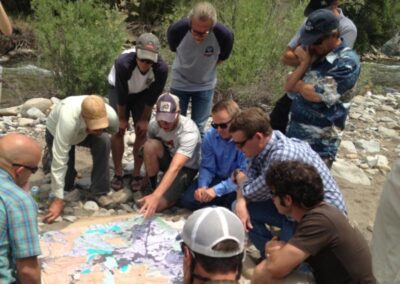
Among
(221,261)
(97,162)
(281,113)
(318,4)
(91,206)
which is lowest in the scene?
(91,206)

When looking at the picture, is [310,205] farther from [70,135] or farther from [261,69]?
[261,69]

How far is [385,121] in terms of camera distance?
7.99 metres

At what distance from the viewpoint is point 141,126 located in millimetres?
4598

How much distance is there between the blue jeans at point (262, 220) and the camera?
134 inches

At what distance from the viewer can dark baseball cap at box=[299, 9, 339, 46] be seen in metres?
3.22

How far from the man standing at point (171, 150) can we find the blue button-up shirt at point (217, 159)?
125 millimetres

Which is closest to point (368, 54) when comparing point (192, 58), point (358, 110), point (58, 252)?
point (358, 110)

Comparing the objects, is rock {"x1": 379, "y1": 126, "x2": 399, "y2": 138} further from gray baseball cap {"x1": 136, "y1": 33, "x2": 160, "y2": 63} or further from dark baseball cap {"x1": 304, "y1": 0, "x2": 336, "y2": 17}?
gray baseball cap {"x1": 136, "y1": 33, "x2": 160, "y2": 63}

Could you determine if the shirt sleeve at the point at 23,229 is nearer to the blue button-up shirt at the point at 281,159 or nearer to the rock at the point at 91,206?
the blue button-up shirt at the point at 281,159

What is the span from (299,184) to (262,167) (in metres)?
0.77

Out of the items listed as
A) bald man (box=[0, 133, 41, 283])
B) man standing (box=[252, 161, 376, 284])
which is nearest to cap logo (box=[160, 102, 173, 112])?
man standing (box=[252, 161, 376, 284])

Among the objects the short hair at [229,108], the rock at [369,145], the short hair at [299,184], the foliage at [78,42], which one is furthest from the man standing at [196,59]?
the foliage at [78,42]

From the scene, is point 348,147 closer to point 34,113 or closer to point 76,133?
point 76,133

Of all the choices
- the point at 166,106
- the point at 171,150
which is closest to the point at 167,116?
the point at 166,106
